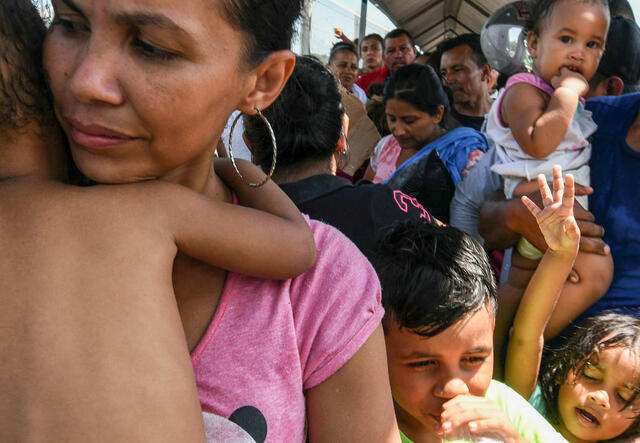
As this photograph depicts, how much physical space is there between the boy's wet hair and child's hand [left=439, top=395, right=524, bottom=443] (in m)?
1.16

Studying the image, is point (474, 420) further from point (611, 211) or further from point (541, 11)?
point (541, 11)

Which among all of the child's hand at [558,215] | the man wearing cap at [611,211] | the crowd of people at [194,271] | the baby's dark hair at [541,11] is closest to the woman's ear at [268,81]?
the crowd of people at [194,271]

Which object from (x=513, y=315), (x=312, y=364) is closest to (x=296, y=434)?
(x=312, y=364)

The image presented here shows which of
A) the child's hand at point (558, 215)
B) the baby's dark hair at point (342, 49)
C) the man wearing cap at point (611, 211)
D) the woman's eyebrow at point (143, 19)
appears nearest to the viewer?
the woman's eyebrow at point (143, 19)

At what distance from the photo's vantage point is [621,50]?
3055 millimetres

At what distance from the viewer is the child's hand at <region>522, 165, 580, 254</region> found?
75.4 inches

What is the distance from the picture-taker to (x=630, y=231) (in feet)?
7.67

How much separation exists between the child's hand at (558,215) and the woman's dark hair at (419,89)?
2.07m

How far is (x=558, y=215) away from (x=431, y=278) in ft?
1.79

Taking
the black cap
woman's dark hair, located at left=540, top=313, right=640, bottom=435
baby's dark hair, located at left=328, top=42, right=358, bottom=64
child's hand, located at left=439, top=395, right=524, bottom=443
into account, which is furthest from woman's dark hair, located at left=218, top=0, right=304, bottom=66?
baby's dark hair, located at left=328, top=42, right=358, bottom=64

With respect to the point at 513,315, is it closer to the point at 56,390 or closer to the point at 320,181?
the point at 320,181

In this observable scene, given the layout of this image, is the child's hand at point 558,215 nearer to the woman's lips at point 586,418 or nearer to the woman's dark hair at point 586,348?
the woman's dark hair at point 586,348

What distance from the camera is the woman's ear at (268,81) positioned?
1146 mm

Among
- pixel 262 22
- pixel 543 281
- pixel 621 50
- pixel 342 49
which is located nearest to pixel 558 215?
pixel 543 281
